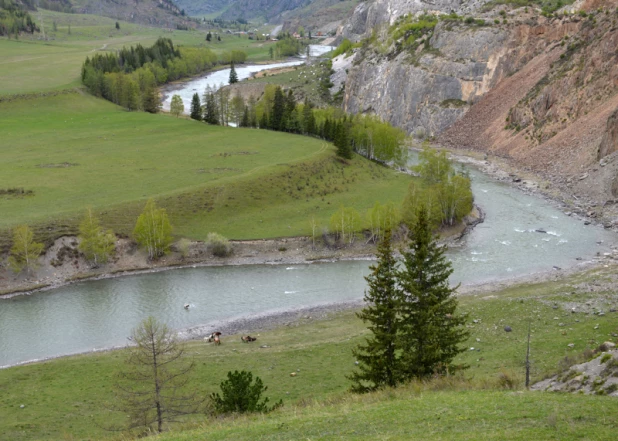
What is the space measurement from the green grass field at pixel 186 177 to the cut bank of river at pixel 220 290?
313 inches

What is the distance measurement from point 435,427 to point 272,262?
42.1 m

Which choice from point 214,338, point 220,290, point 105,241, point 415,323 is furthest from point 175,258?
point 415,323

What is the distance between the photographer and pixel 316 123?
10306 centimetres

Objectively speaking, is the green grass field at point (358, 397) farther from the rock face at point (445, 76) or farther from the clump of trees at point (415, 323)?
the rock face at point (445, 76)

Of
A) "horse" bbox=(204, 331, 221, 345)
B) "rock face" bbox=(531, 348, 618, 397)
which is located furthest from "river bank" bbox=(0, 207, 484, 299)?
"rock face" bbox=(531, 348, 618, 397)

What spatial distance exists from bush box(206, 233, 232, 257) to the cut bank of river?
2.67 m

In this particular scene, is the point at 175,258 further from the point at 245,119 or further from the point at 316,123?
the point at 245,119

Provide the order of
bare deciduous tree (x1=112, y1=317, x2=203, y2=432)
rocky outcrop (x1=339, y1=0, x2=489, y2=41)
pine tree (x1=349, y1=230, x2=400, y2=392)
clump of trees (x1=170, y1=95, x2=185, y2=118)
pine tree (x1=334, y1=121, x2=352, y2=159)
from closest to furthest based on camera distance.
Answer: pine tree (x1=349, y1=230, x2=400, y2=392)
bare deciduous tree (x1=112, y1=317, x2=203, y2=432)
pine tree (x1=334, y1=121, x2=352, y2=159)
clump of trees (x1=170, y1=95, x2=185, y2=118)
rocky outcrop (x1=339, y1=0, x2=489, y2=41)

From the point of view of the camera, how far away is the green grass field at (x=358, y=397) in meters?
19.6

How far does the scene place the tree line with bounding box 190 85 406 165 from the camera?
9388 cm

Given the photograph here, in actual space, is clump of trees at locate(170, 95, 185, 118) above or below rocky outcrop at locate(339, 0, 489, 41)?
below

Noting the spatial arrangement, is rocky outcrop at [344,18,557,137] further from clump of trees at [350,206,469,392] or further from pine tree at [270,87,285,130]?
clump of trees at [350,206,469,392]

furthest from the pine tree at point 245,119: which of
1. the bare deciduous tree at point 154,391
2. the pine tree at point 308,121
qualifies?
the bare deciduous tree at point 154,391

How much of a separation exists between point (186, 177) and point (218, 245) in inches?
697
